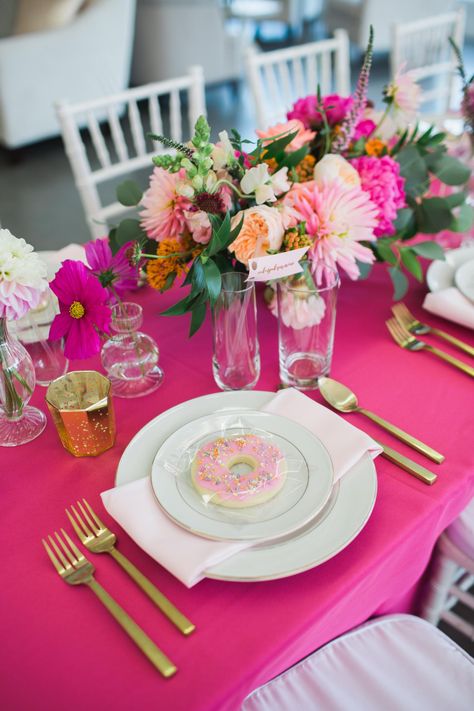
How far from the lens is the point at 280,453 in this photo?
781 mm

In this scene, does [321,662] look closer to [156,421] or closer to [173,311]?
[156,421]

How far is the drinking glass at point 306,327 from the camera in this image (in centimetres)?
92

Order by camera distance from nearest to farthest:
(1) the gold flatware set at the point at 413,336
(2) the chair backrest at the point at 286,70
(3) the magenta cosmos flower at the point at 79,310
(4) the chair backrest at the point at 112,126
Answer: (3) the magenta cosmos flower at the point at 79,310 < (1) the gold flatware set at the point at 413,336 < (4) the chair backrest at the point at 112,126 < (2) the chair backrest at the point at 286,70

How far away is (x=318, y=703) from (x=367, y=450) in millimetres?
361

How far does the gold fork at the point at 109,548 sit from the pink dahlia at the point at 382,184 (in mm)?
638

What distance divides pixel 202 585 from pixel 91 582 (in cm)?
12

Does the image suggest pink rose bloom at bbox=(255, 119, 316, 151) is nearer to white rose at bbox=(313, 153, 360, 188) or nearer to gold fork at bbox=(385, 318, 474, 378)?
white rose at bbox=(313, 153, 360, 188)

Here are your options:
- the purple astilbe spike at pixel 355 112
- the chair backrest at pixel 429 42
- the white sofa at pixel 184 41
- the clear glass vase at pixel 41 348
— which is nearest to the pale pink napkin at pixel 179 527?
the clear glass vase at pixel 41 348

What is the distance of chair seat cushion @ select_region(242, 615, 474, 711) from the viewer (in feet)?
2.82

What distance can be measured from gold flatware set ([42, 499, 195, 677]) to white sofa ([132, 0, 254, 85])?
4.77 meters

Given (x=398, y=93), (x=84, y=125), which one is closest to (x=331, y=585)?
(x=398, y=93)

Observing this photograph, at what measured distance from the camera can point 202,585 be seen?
0.68 metres

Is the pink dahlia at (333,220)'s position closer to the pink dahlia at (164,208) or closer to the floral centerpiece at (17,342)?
the pink dahlia at (164,208)

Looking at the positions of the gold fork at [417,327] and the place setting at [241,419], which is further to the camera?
the gold fork at [417,327]
